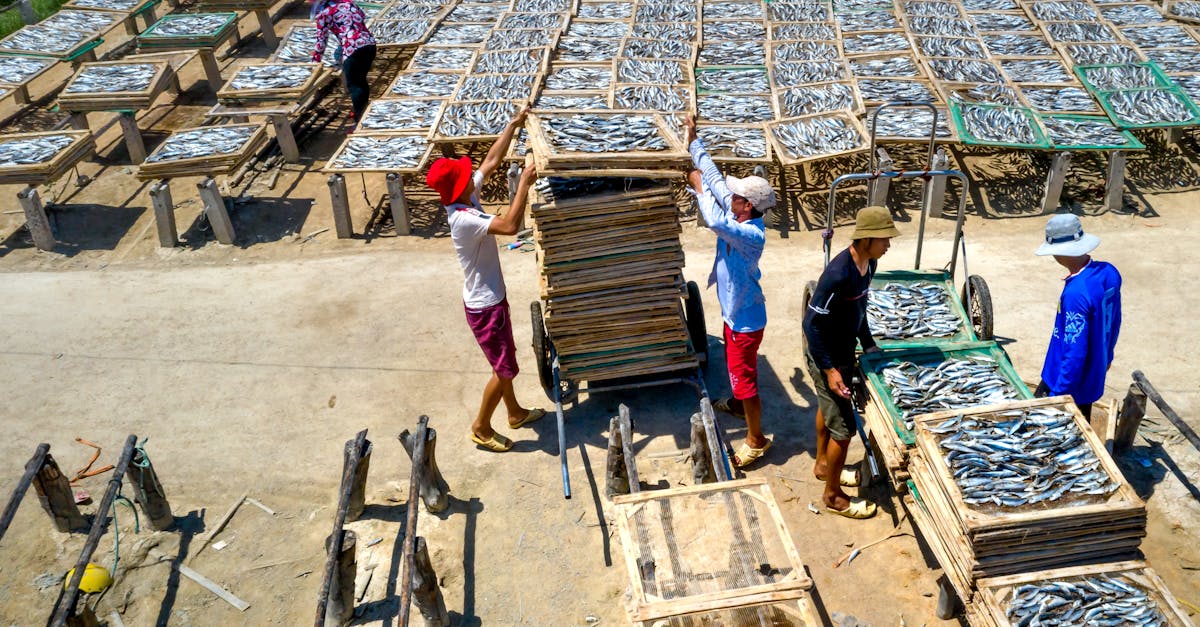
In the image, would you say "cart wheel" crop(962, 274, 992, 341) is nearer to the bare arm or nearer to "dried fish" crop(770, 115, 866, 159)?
"dried fish" crop(770, 115, 866, 159)

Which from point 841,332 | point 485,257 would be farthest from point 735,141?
point 841,332

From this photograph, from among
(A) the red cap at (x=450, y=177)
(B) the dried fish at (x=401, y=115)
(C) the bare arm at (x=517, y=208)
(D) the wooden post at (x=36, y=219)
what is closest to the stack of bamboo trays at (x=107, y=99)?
(D) the wooden post at (x=36, y=219)

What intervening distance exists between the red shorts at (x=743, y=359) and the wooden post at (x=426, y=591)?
9.31 feet

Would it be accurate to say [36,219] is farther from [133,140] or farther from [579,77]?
[579,77]

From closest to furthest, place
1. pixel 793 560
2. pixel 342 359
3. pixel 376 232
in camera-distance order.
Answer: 1. pixel 793 560
2. pixel 342 359
3. pixel 376 232

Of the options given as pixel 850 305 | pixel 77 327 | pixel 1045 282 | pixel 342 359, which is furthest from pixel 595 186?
pixel 77 327

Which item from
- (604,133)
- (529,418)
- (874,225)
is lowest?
(529,418)

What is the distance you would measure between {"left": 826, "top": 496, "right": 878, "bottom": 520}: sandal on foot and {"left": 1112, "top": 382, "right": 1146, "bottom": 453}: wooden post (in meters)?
2.21

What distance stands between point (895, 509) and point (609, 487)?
2295mm

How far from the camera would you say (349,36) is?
551 inches

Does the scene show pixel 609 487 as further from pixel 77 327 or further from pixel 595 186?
pixel 77 327

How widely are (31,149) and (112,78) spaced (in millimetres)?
2343

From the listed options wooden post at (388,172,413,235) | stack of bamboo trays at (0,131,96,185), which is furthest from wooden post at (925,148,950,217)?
stack of bamboo trays at (0,131,96,185)

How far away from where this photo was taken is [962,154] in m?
13.4
